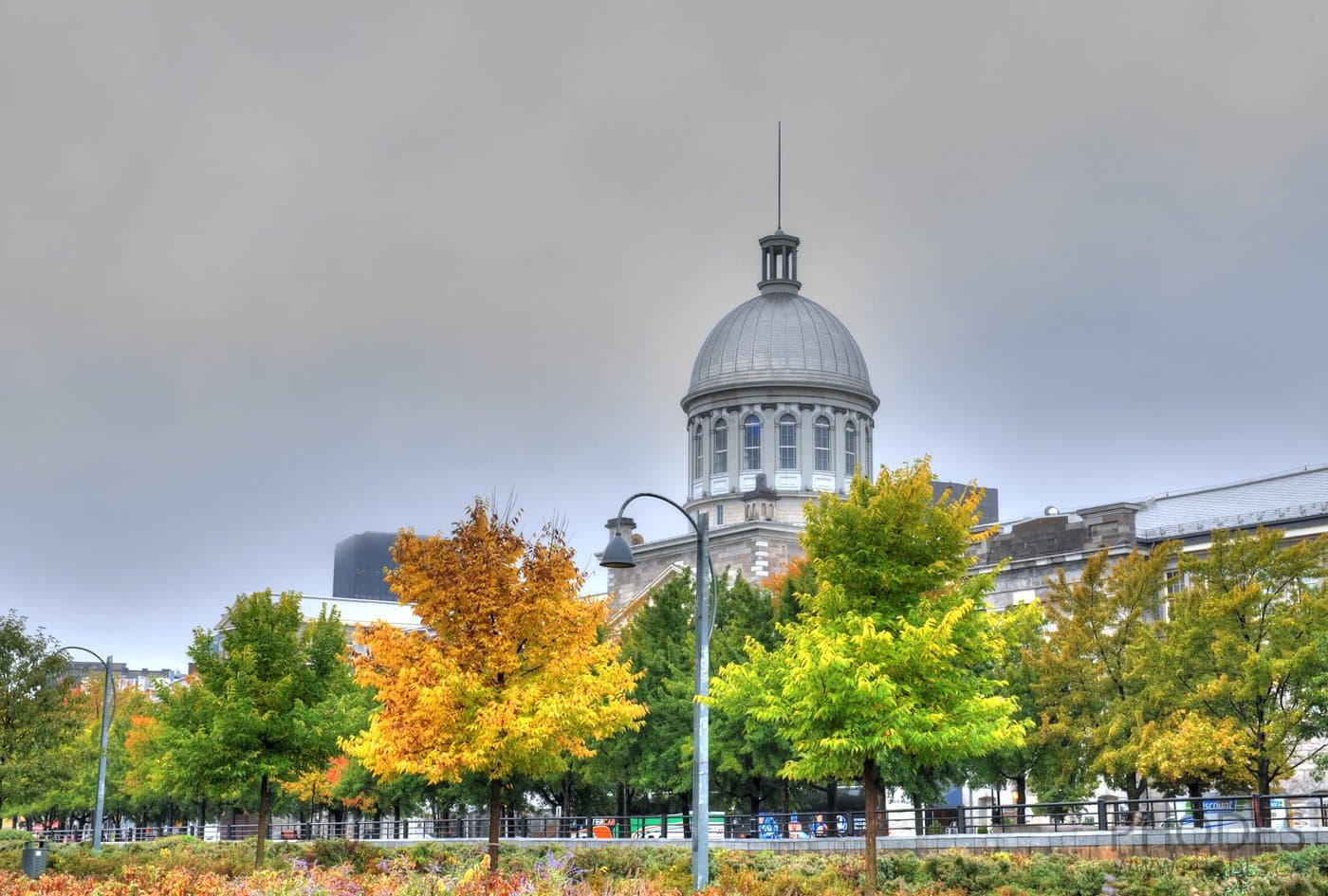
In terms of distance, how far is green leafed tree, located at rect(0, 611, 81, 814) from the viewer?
50969mm

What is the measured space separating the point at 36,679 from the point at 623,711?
24.9m

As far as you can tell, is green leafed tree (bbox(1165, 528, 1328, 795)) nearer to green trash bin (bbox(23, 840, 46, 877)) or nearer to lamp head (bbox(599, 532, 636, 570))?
lamp head (bbox(599, 532, 636, 570))

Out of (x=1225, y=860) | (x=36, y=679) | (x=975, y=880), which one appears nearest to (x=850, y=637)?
(x=975, y=880)

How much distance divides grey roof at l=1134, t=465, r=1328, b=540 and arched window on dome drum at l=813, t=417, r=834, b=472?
29430mm

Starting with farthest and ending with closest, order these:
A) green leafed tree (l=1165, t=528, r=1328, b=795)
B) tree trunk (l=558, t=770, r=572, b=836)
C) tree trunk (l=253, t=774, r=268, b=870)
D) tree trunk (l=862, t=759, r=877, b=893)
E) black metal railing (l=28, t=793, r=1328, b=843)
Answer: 1. tree trunk (l=558, t=770, r=572, b=836)
2. tree trunk (l=253, t=774, r=268, b=870)
3. green leafed tree (l=1165, t=528, r=1328, b=795)
4. black metal railing (l=28, t=793, r=1328, b=843)
5. tree trunk (l=862, t=759, r=877, b=893)

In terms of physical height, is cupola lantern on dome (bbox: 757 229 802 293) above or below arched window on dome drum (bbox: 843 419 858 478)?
above

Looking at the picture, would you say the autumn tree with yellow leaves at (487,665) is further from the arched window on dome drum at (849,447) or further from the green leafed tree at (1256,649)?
the arched window on dome drum at (849,447)

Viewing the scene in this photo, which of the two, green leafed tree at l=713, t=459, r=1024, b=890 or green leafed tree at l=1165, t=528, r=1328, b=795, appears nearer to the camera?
green leafed tree at l=713, t=459, r=1024, b=890

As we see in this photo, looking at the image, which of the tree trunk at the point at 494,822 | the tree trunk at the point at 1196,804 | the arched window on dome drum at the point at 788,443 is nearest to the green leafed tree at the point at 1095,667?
the tree trunk at the point at 1196,804

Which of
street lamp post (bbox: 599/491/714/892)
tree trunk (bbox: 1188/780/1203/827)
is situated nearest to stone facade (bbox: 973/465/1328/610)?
tree trunk (bbox: 1188/780/1203/827)

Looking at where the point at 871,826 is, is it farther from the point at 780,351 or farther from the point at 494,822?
the point at 780,351

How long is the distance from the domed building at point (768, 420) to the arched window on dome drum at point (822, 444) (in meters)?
0.06

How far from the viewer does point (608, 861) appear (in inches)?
1618

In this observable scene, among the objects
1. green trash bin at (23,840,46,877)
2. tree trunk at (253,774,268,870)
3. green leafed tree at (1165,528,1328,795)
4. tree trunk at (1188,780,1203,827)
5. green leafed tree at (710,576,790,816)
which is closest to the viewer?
tree trunk at (1188,780,1203,827)
